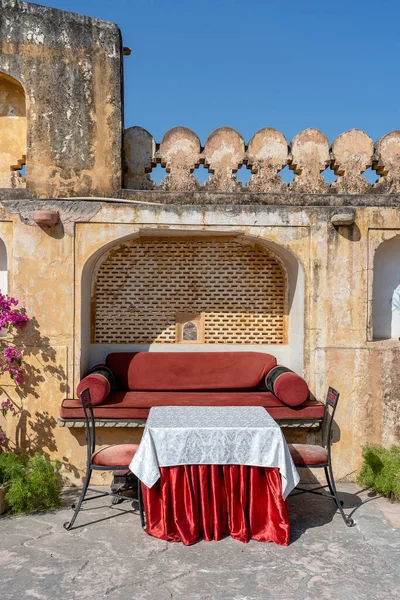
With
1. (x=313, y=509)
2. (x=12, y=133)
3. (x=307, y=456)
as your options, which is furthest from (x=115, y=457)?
(x=12, y=133)

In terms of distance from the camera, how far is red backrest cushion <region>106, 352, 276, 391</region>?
22.5ft

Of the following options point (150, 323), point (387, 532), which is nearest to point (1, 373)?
point (150, 323)

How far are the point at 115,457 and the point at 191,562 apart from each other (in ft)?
3.84

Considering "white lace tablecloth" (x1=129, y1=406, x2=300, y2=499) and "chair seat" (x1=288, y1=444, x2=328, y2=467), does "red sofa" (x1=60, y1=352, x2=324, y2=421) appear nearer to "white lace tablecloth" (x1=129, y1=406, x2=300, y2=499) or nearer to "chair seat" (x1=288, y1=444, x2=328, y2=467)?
"chair seat" (x1=288, y1=444, x2=328, y2=467)

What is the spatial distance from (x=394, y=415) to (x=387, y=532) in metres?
1.83

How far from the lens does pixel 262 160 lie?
673cm

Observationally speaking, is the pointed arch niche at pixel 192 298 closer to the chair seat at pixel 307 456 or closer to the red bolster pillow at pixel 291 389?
the red bolster pillow at pixel 291 389

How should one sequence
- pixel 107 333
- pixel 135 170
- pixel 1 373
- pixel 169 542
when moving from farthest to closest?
pixel 107 333 → pixel 135 170 → pixel 1 373 → pixel 169 542

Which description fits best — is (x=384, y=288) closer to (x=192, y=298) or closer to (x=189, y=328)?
(x=192, y=298)

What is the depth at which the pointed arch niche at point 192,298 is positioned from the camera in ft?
23.6

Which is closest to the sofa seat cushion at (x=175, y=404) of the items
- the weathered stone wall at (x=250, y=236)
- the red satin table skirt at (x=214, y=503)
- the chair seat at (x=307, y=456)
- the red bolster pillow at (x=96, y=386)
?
the red bolster pillow at (x=96, y=386)

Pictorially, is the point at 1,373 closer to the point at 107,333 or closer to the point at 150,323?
the point at 107,333

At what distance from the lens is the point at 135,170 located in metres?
6.69

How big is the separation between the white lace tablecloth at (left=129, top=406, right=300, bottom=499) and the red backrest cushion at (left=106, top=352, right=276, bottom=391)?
2.11 metres
